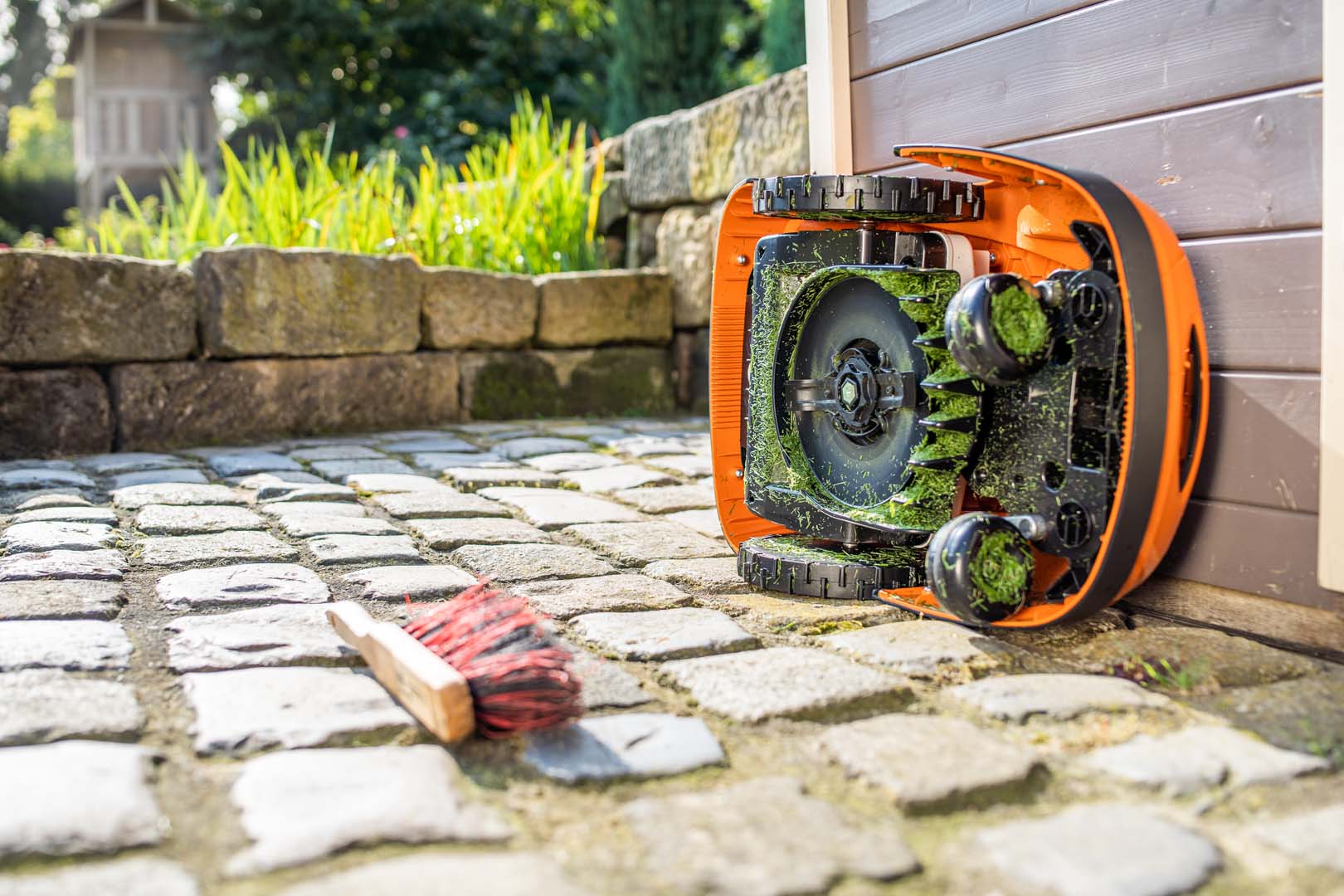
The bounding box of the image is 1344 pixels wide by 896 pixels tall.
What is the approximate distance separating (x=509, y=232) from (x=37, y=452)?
2272 millimetres

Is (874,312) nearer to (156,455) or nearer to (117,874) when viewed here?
(117,874)

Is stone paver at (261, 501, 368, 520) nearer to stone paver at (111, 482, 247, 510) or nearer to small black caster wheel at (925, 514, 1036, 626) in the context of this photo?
stone paver at (111, 482, 247, 510)

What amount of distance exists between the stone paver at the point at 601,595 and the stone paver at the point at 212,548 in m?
0.59

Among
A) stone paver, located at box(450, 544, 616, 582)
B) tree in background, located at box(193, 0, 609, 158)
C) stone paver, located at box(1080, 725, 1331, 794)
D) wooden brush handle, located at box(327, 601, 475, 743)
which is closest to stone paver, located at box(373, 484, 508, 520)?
stone paver, located at box(450, 544, 616, 582)

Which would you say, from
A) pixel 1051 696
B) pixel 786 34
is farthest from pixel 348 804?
pixel 786 34

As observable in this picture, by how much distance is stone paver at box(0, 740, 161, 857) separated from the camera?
3.68ft

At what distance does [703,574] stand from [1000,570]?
726 mm

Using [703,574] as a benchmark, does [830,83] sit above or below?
above

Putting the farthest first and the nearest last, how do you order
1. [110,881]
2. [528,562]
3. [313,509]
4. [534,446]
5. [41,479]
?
[534,446], [41,479], [313,509], [528,562], [110,881]

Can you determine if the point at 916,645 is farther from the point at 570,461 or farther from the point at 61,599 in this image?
the point at 570,461

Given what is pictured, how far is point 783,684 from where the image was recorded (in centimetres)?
160

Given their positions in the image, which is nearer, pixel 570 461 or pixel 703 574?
pixel 703 574

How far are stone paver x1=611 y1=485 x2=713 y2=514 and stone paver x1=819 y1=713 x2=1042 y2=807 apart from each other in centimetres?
157

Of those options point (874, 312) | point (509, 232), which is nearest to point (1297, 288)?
point (874, 312)
